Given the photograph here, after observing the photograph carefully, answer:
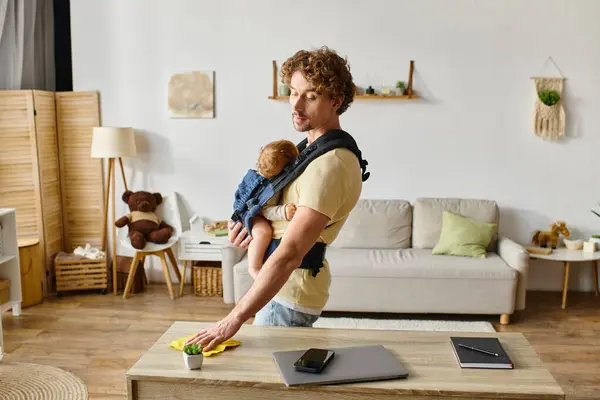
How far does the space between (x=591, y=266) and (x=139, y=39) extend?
13.3 ft

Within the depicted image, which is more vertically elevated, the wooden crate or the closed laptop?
the closed laptop

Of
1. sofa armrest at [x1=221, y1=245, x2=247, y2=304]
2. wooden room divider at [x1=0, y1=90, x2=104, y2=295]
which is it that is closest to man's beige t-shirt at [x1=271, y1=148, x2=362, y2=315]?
sofa armrest at [x1=221, y1=245, x2=247, y2=304]

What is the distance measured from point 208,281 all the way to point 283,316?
286cm

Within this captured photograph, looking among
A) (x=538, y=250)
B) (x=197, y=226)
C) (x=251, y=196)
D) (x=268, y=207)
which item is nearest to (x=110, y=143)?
(x=197, y=226)

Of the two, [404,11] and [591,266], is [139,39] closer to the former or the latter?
[404,11]

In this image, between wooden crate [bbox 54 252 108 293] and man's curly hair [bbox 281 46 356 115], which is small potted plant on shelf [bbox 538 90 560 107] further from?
wooden crate [bbox 54 252 108 293]

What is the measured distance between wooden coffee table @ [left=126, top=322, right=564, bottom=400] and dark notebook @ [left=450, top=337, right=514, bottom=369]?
0.02 m

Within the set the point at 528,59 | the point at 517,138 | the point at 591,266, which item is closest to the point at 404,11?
the point at 528,59

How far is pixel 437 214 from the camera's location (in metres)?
4.61

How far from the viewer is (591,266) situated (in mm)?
4781

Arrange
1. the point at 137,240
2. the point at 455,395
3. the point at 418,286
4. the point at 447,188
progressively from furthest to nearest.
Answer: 1. the point at 447,188
2. the point at 137,240
3. the point at 418,286
4. the point at 455,395

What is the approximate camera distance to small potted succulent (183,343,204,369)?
1624 millimetres

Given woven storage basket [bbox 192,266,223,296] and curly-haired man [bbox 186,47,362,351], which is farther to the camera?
woven storage basket [bbox 192,266,223,296]

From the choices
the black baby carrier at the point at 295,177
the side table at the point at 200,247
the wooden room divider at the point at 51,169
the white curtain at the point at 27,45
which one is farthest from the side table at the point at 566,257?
the white curtain at the point at 27,45
